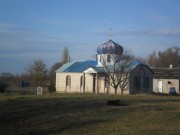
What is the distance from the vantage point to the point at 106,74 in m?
67.4

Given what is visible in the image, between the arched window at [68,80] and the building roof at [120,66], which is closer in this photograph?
the building roof at [120,66]

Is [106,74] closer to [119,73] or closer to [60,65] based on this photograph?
[119,73]

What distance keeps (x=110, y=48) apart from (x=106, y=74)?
19.5 feet

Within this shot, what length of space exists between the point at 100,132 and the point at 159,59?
377 feet

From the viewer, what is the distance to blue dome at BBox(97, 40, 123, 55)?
2800 inches

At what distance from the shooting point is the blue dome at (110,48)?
233 ft

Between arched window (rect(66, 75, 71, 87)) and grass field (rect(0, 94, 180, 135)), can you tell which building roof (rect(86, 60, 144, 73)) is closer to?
arched window (rect(66, 75, 71, 87))

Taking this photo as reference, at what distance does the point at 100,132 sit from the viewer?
1720cm

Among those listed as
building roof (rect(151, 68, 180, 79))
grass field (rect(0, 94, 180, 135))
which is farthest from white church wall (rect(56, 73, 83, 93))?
grass field (rect(0, 94, 180, 135))

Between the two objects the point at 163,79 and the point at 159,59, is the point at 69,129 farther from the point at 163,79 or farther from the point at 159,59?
the point at 159,59

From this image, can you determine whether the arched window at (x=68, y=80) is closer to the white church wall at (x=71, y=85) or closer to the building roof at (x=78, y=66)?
the white church wall at (x=71, y=85)

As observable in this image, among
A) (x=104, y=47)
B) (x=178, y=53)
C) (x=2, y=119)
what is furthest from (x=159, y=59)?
(x=2, y=119)

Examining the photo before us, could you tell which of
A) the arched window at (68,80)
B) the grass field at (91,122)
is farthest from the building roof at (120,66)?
the grass field at (91,122)

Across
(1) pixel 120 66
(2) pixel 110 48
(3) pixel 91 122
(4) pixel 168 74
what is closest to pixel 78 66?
(2) pixel 110 48
